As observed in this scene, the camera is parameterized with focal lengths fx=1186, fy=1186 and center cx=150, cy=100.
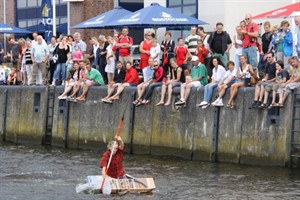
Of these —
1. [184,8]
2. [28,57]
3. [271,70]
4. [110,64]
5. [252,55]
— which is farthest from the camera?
[184,8]

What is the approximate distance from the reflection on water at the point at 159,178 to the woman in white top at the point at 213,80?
179 centimetres

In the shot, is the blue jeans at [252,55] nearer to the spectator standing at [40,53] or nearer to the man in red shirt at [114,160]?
the man in red shirt at [114,160]

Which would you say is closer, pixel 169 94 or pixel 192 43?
pixel 169 94

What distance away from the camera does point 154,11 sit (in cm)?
3994

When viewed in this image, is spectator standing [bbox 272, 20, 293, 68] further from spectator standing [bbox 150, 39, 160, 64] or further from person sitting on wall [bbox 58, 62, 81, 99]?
person sitting on wall [bbox 58, 62, 81, 99]

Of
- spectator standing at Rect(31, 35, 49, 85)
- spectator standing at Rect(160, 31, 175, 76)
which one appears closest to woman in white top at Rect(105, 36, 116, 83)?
spectator standing at Rect(160, 31, 175, 76)

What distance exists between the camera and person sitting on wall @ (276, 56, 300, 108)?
31.2 metres

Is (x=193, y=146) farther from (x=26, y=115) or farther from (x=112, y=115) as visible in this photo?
(x=26, y=115)

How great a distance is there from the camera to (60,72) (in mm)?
41375

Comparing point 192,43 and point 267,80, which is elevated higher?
point 192,43

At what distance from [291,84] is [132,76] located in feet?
24.1

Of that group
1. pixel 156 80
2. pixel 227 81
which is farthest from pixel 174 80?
pixel 227 81

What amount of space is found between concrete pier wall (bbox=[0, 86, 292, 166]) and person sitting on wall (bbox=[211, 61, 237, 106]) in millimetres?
203

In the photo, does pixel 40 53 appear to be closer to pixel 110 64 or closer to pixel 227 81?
pixel 110 64
